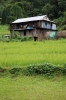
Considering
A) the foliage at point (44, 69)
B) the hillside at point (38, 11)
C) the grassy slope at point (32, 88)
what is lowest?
the grassy slope at point (32, 88)

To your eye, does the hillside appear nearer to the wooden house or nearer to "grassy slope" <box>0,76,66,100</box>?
the wooden house

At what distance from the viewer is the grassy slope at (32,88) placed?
618 cm

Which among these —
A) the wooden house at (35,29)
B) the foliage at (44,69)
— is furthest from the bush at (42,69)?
the wooden house at (35,29)

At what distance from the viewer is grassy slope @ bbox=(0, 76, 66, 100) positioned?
6.18 m

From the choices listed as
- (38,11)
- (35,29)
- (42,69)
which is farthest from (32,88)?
(38,11)

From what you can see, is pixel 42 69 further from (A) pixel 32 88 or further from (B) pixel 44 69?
(A) pixel 32 88

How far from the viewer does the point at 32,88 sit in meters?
6.93

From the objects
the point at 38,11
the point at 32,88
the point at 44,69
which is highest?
the point at 38,11

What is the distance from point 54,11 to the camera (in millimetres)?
53406

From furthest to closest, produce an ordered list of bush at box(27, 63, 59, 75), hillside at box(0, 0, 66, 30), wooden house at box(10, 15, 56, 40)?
hillside at box(0, 0, 66, 30) → wooden house at box(10, 15, 56, 40) → bush at box(27, 63, 59, 75)

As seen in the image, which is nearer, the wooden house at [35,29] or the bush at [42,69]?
the bush at [42,69]

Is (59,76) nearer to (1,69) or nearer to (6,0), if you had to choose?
(1,69)

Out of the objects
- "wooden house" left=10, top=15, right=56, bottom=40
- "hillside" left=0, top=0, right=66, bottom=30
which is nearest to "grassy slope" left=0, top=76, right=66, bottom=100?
"wooden house" left=10, top=15, right=56, bottom=40

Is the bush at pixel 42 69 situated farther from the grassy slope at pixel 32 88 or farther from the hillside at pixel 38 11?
the hillside at pixel 38 11
